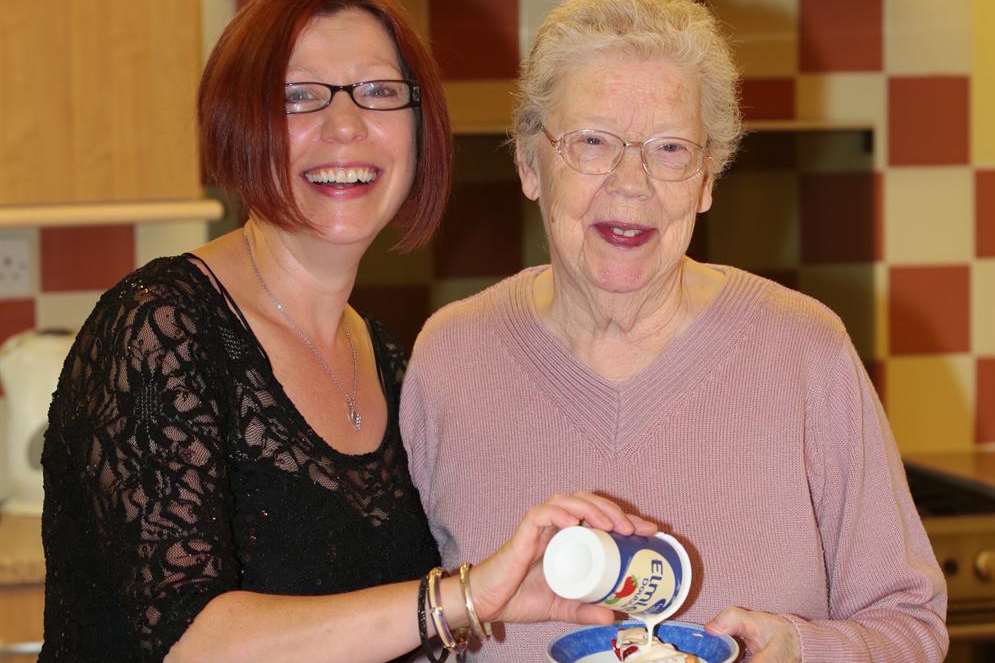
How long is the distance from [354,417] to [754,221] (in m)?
1.18

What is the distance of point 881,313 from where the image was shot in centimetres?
266

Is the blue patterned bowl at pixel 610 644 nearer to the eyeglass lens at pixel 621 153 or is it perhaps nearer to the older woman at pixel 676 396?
the older woman at pixel 676 396

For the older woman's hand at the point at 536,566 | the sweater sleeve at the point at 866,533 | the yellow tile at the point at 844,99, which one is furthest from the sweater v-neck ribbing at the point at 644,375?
the yellow tile at the point at 844,99

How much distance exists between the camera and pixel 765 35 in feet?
8.43

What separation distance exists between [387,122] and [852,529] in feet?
2.04

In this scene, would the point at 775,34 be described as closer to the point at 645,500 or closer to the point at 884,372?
the point at 884,372

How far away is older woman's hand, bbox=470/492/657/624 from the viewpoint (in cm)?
120

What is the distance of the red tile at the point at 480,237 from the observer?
2.43 m

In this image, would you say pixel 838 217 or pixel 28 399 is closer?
pixel 28 399

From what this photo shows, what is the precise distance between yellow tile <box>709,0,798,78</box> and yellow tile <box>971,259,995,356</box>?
520mm

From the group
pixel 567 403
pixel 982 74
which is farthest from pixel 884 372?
pixel 567 403

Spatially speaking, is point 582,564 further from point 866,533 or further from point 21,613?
point 21,613

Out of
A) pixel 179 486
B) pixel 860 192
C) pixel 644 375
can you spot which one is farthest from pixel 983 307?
pixel 179 486

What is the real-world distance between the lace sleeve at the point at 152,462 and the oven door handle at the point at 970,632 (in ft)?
4.40
